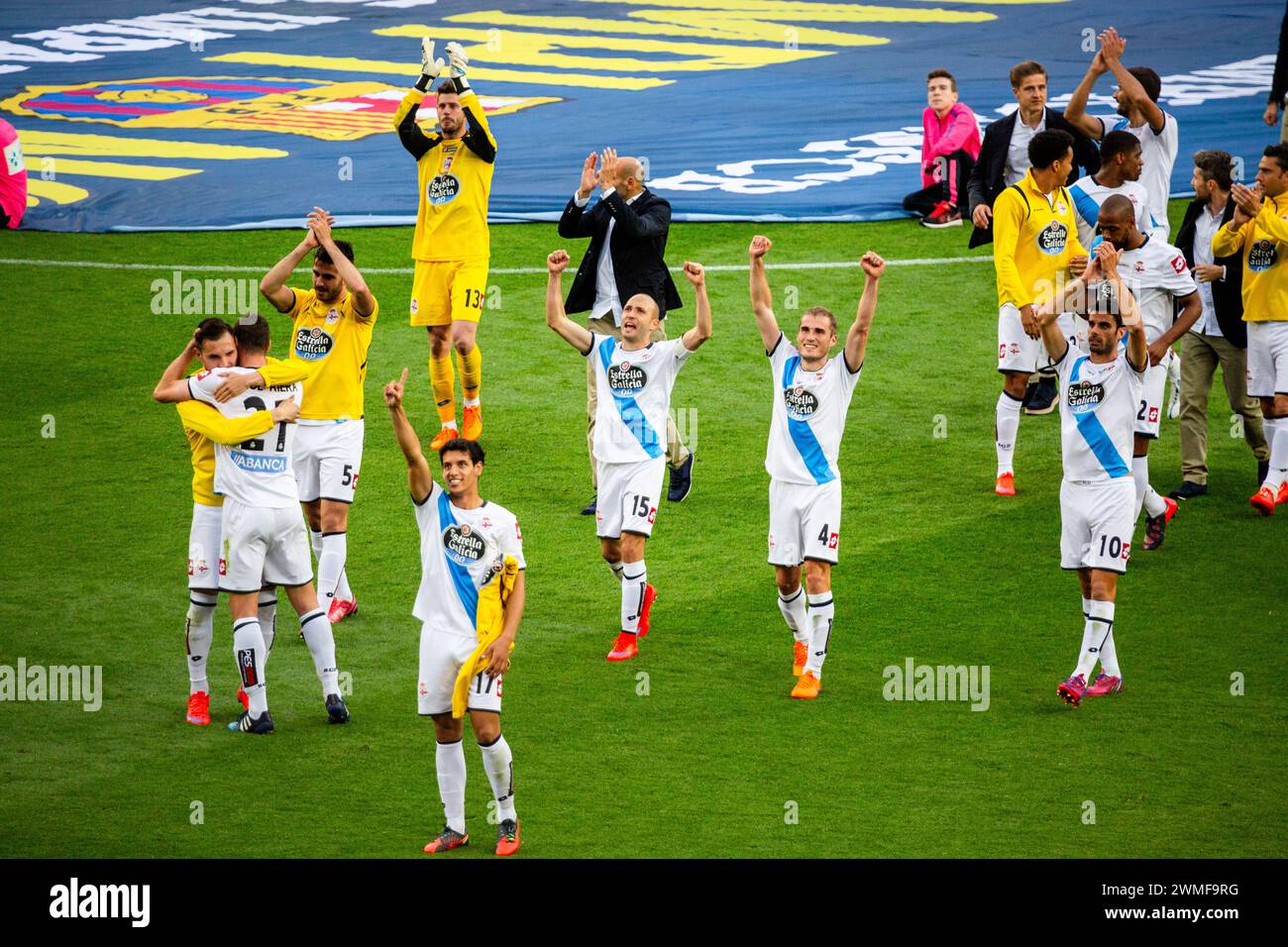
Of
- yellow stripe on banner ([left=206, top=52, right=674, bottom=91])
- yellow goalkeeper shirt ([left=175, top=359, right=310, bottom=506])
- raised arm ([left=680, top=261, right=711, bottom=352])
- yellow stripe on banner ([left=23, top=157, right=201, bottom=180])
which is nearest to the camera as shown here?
yellow goalkeeper shirt ([left=175, top=359, right=310, bottom=506])

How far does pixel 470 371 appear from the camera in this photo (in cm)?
1301

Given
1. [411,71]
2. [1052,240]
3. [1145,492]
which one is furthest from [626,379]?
[411,71]

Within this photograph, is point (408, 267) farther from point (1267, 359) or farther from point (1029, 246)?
point (1267, 359)

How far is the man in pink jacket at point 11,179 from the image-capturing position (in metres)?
17.0

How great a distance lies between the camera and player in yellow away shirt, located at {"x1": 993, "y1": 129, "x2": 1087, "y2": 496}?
11844 millimetres

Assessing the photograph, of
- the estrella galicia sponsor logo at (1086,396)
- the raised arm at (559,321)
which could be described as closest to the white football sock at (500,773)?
the raised arm at (559,321)

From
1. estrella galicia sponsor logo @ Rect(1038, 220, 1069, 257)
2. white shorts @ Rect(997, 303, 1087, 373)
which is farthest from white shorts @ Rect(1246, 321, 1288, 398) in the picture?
estrella galicia sponsor logo @ Rect(1038, 220, 1069, 257)

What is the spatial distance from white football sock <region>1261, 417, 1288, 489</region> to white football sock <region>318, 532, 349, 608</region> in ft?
21.2

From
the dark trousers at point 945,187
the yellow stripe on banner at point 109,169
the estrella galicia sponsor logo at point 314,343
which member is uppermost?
the yellow stripe on banner at point 109,169

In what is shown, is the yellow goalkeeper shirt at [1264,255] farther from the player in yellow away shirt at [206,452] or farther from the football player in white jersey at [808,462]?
the player in yellow away shirt at [206,452]

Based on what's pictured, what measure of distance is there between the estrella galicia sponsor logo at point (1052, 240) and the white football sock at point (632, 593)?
404 centimetres

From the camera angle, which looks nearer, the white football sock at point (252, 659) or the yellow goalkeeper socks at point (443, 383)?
the white football sock at point (252, 659)

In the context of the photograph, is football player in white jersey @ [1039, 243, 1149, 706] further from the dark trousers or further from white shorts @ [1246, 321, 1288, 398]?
the dark trousers

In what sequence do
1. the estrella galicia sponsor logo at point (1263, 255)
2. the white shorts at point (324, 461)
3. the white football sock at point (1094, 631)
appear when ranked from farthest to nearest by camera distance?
the estrella galicia sponsor logo at point (1263, 255)
the white shorts at point (324, 461)
the white football sock at point (1094, 631)
